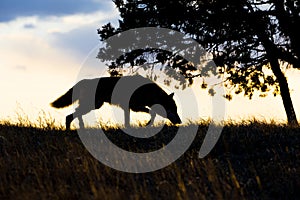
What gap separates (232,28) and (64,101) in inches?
276

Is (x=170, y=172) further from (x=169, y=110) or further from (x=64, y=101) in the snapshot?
(x=169, y=110)

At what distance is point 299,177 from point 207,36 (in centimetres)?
1187

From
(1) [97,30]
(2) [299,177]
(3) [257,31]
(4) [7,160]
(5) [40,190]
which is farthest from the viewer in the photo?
(1) [97,30]

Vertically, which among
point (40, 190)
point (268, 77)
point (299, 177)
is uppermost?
point (268, 77)

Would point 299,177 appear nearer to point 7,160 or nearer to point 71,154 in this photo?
point 71,154

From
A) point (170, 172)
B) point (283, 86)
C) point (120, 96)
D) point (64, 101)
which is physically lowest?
point (170, 172)

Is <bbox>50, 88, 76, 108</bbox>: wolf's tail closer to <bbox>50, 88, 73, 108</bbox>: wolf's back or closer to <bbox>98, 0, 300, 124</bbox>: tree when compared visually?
<bbox>50, 88, 73, 108</bbox>: wolf's back

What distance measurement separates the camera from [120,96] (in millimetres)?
15766

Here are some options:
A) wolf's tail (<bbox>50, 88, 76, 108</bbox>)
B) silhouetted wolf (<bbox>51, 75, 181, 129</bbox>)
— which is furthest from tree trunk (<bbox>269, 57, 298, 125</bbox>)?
wolf's tail (<bbox>50, 88, 76, 108</bbox>)

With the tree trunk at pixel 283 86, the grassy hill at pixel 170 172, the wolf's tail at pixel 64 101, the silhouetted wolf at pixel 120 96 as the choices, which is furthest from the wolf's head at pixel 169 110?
the grassy hill at pixel 170 172

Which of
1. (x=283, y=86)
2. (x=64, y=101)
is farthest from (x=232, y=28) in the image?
(x=64, y=101)

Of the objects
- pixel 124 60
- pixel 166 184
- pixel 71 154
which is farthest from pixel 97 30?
pixel 166 184

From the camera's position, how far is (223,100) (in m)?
20.2

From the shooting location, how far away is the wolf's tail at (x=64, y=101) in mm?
15391
